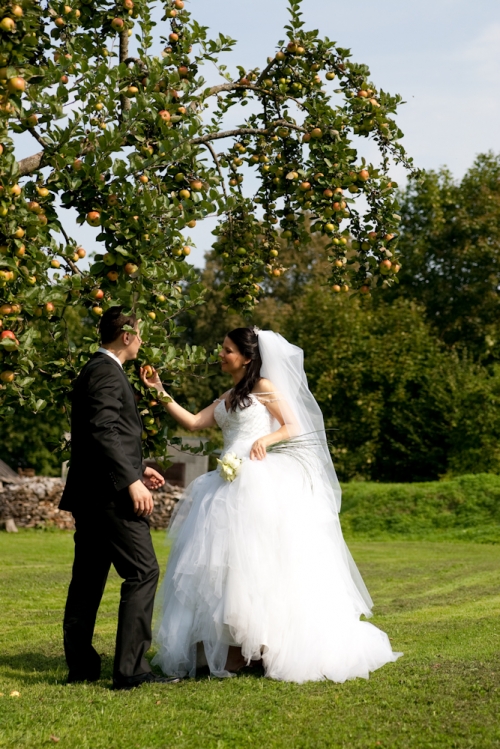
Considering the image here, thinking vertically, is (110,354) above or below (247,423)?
above

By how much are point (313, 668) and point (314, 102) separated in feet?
15.9

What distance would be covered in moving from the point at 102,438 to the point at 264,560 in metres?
1.32

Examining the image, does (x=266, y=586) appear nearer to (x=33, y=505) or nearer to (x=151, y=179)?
(x=151, y=179)

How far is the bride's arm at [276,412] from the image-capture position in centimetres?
621

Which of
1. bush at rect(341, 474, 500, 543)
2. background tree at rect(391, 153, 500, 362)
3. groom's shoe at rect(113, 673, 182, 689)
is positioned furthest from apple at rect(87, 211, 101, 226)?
background tree at rect(391, 153, 500, 362)

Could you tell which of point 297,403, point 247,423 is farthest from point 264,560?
point 297,403

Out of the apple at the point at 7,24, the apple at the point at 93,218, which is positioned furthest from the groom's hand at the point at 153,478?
the apple at the point at 7,24

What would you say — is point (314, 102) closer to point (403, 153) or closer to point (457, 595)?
point (403, 153)

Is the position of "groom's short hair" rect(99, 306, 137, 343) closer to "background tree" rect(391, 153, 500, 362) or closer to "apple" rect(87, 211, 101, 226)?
"apple" rect(87, 211, 101, 226)

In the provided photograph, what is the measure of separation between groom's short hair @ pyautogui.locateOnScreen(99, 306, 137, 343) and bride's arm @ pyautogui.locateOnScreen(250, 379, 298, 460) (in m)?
1.16

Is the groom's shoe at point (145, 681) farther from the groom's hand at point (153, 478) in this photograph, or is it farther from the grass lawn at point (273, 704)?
the groom's hand at point (153, 478)

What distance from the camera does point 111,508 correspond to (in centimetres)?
539

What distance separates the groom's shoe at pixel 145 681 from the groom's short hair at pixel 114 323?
6.57ft

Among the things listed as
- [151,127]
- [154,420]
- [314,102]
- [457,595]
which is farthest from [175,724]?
[457,595]
